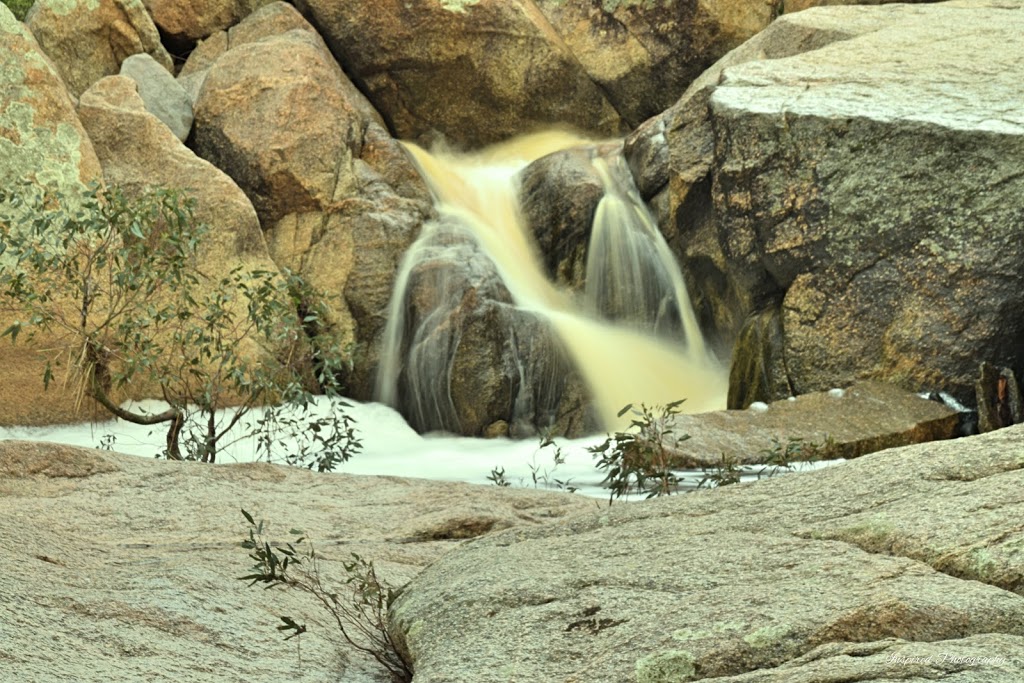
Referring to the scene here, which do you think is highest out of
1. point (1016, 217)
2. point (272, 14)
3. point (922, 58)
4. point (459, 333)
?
point (272, 14)

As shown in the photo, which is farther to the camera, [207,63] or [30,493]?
[207,63]

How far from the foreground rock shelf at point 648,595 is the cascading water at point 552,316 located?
7.23m

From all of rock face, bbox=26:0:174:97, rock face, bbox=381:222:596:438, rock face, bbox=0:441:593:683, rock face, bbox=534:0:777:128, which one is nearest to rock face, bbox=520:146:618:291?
rock face, bbox=381:222:596:438

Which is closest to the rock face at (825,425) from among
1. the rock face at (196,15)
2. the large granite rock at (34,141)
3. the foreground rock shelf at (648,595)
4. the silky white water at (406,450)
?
the silky white water at (406,450)

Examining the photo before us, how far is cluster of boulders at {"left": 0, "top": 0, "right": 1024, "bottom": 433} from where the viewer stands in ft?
32.9

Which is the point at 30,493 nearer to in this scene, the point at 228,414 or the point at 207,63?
the point at 228,414

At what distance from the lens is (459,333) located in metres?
12.1

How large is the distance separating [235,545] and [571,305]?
8.93m

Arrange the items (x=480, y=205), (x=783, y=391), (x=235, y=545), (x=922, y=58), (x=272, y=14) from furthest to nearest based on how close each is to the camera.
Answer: (x=272, y=14) → (x=480, y=205) → (x=922, y=58) → (x=783, y=391) → (x=235, y=545)

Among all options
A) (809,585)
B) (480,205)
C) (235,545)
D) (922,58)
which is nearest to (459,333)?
(480,205)

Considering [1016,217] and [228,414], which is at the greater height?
[1016,217]

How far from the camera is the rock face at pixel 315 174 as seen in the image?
13352 millimetres

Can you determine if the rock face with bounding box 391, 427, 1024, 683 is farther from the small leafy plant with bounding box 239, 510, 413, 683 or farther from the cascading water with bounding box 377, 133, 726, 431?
the cascading water with bounding box 377, 133, 726, 431

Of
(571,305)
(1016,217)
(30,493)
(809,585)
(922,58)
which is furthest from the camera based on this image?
(571,305)
